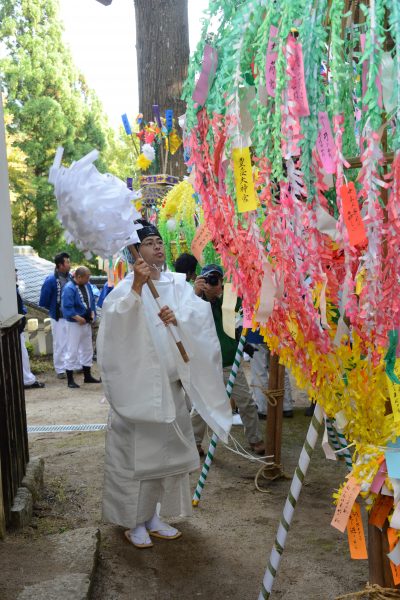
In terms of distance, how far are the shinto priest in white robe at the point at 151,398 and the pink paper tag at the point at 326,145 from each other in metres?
1.73

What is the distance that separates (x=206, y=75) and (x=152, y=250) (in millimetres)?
1563

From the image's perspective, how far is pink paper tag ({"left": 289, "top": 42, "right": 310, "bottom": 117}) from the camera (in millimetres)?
1815

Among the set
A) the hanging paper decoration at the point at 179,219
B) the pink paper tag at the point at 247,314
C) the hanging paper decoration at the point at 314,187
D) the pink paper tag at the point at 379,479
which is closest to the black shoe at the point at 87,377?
the hanging paper decoration at the point at 179,219

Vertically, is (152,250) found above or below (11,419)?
above

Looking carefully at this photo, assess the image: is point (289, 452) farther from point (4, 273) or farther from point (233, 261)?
point (233, 261)

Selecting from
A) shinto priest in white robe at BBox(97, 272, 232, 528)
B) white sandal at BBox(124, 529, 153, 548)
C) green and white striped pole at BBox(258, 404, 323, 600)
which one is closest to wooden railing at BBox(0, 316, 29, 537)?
shinto priest in white robe at BBox(97, 272, 232, 528)

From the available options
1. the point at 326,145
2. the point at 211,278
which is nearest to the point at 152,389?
the point at 211,278

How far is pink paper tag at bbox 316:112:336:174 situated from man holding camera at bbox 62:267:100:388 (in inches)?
291

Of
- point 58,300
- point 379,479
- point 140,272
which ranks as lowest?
point 58,300

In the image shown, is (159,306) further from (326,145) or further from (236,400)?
(236,400)

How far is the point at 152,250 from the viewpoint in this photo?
3584 mm

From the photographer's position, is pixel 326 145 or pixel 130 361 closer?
pixel 326 145

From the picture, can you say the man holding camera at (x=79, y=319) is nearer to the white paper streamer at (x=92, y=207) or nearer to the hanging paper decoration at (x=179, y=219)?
the hanging paper decoration at (x=179, y=219)

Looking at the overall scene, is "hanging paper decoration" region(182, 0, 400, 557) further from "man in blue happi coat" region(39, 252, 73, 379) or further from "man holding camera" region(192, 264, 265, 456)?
"man in blue happi coat" region(39, 252, 73, 379)
